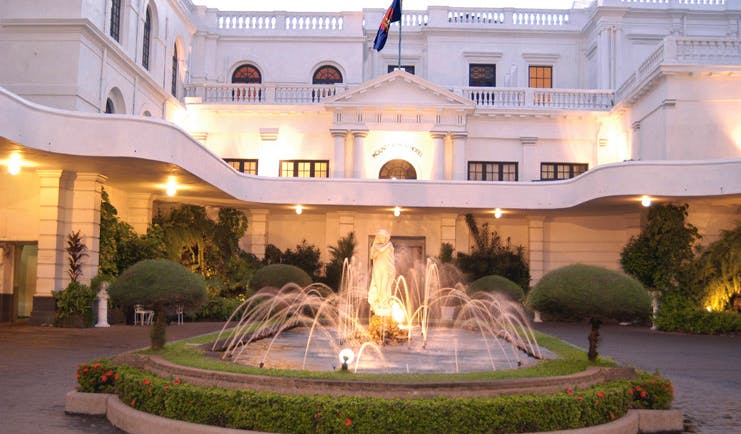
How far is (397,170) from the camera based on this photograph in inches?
1305

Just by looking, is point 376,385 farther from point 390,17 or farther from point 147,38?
point 147,38

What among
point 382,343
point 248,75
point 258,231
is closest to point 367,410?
point 382,343

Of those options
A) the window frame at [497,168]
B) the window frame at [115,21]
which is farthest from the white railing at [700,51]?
the window frame at [115,21]

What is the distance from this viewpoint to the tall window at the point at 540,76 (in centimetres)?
3725

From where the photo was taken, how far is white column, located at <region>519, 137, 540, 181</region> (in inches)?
1309

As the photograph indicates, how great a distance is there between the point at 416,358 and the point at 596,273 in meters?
3.36

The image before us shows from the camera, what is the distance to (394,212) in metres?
29.8

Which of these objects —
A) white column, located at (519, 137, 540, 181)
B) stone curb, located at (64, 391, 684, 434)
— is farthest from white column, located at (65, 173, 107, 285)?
white column, located at (519, 137, 540, 181)

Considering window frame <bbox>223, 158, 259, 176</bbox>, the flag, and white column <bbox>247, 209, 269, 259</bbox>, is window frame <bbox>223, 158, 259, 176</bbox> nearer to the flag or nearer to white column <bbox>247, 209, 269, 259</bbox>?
white column <bbox>247, 209, 269, 259</bbox>

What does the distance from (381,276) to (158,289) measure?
16.3 feet

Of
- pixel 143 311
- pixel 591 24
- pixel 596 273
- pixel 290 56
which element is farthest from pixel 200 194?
pixel 591 24

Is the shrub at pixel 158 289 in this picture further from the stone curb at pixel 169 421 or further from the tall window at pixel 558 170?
the tall window at pixel 558 170

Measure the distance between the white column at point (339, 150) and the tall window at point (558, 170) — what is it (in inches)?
349

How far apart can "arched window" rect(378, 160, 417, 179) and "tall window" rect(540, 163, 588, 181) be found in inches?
229
